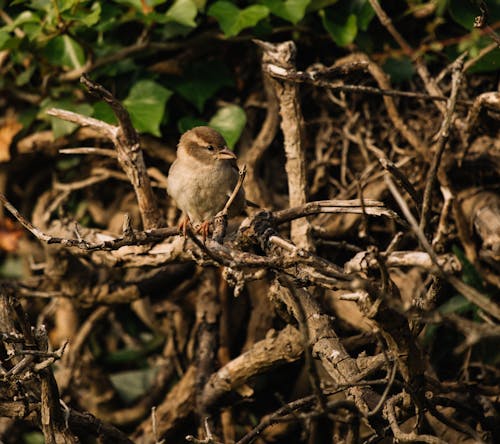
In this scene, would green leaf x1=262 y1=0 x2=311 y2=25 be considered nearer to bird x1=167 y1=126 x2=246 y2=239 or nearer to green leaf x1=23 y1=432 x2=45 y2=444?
bird x1=167 y1=126 x2=246 y2=239

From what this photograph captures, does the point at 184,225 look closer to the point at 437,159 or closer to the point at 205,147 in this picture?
the point at 437,159

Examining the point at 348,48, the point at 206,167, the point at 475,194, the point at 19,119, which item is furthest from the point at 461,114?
the point at 19,119

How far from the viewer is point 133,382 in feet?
15.6

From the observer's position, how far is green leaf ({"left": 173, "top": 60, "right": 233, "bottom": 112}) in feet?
14.2

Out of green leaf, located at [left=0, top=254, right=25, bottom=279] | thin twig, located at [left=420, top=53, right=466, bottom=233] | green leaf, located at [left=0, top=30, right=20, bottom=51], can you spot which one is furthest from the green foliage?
thin twig, located at [left=420, top=53, right=466, bottom=233]

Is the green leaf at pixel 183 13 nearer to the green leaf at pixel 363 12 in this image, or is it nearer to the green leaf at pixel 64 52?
the green leaf at pixel 64 52

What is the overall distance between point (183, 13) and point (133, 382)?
2.34m

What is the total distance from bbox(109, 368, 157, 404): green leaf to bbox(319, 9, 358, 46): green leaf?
7.89 feet

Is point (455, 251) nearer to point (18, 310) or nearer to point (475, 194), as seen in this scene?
point (475, 194)

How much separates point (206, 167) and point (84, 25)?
102cm

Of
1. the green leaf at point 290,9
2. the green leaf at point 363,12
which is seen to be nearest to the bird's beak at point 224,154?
the green leaf at point 290,9

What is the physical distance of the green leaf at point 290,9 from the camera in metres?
3.99

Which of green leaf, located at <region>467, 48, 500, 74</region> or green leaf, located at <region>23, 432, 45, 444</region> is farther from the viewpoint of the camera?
green leaf, located at <region>23, 432, 45, 444</region>

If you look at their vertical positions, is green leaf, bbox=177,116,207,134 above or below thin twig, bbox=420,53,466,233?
below
